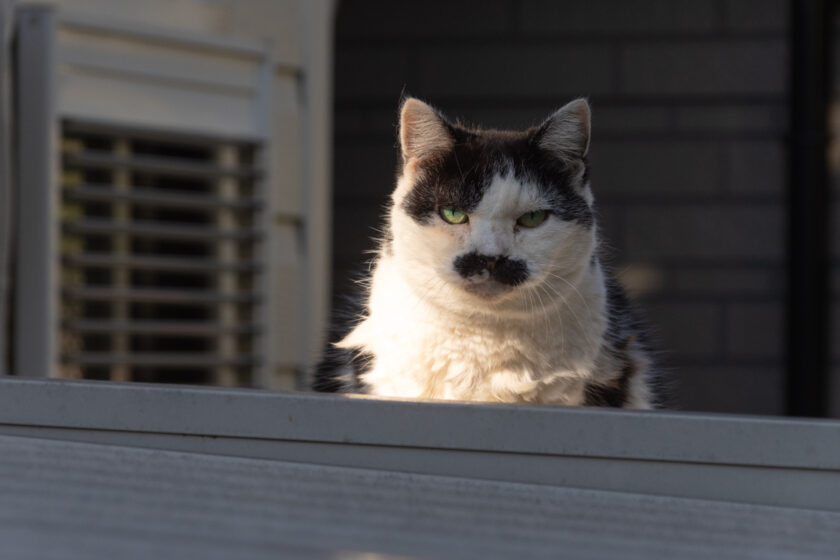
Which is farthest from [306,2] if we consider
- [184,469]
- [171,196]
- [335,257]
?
[184,469]

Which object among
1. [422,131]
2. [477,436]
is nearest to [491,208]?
[422,131]

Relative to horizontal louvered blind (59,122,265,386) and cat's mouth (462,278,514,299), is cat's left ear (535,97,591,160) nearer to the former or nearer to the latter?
cat's mouth (462,278,514,299)

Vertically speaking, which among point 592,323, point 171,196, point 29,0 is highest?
point 29,0

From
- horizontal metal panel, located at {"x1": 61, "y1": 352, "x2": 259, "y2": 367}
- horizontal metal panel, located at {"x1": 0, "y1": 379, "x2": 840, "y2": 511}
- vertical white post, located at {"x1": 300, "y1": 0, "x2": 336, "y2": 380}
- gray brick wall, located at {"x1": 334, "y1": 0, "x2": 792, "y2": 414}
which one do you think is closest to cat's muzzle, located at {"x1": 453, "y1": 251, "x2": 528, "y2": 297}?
horizontal metal panel, located at {"x1": 0, "y1": 379, "x2": 840, "y2": 511}

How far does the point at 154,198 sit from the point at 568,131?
1.30 meters

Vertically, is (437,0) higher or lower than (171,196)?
higher

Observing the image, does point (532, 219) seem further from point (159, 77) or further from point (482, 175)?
point (159, 77)

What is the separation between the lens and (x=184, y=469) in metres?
0.78

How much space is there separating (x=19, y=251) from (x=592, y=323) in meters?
1.40

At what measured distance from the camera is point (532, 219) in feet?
4.46

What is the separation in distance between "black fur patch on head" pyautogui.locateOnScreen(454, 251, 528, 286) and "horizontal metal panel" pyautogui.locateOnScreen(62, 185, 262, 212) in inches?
50.7

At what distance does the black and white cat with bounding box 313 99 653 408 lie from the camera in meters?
1.28

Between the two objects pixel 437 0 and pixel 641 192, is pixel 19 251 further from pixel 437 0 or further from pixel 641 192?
pixel 641 192

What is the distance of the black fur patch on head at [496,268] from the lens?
128 centimetres
